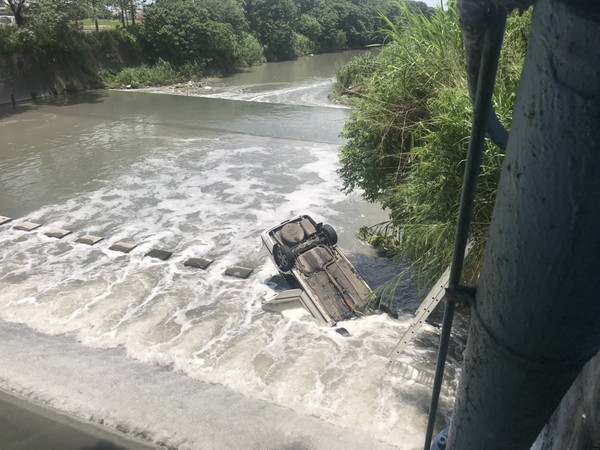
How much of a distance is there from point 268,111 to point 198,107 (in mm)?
3738

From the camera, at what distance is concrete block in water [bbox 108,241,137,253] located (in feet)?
32.4

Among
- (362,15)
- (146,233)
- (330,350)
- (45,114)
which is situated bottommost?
(330,350)

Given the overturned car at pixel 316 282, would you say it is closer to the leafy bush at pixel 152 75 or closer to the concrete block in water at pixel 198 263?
the concrete block in water at pixel 198 263

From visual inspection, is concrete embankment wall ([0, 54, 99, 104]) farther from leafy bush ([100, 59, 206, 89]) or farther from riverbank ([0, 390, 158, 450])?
riverbank ([0, 390, 158, 450])

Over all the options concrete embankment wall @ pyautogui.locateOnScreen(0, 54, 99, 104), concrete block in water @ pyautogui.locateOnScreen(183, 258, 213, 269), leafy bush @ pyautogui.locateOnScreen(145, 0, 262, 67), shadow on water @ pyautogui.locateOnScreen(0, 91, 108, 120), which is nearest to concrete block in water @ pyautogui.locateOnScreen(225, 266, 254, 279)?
concrete block in water @ pyautogui.locateOnScreen(183, 258, 213, 269)

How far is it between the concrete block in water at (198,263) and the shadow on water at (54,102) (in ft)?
54.9

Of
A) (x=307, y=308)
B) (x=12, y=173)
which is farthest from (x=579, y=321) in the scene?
(x=12, y=173)

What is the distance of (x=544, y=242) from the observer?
0.77 meters

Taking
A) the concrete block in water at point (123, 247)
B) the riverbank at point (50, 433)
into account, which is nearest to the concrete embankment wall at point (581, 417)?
the riverbank at point (50, 433)

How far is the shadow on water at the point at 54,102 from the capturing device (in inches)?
875

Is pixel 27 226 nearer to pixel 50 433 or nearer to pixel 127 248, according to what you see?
pixel 127 248

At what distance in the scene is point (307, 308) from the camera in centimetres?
764

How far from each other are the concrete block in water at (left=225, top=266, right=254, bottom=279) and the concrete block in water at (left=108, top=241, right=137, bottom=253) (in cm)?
232

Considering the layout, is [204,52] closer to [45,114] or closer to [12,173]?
[45,114]
